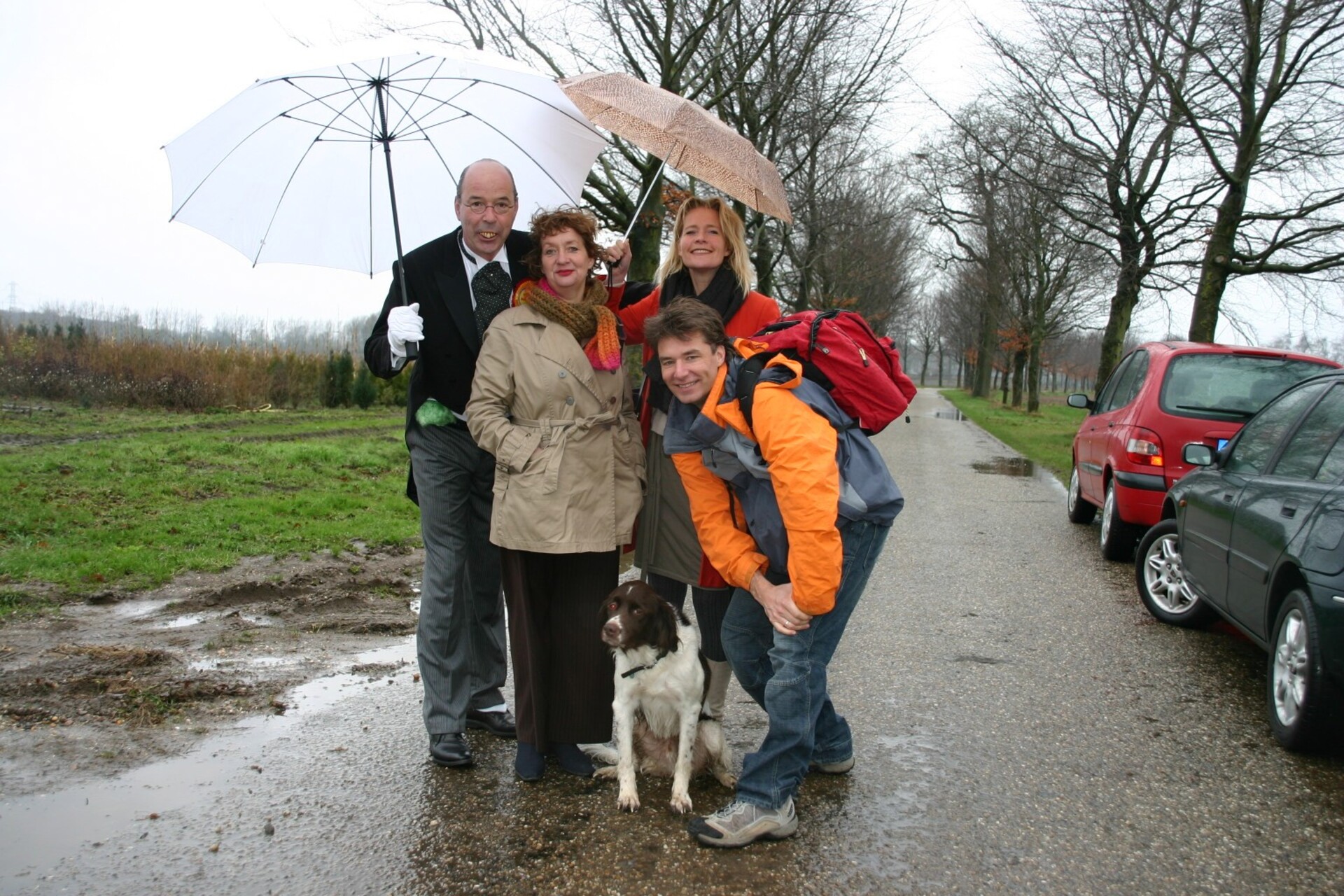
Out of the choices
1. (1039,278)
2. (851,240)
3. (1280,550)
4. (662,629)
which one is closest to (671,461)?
(662,629)

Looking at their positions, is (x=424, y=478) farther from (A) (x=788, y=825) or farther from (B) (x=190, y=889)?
(A) (x=788, y=825)

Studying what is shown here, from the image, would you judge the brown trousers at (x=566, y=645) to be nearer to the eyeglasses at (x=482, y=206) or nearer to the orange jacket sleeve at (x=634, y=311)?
the orange jacket sleeve at (x=634, y=311)

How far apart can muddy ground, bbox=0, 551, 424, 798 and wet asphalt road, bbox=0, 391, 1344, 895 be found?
0.22m

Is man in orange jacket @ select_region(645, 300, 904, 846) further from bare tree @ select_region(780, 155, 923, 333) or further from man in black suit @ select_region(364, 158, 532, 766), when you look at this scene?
bare tree @ select_region(780, 155, 923, 333)

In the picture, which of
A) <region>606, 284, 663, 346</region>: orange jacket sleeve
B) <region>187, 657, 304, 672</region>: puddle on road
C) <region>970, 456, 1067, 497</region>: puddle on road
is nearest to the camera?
<region>606, 284, 663, 346</region>: orange jacket sleeve

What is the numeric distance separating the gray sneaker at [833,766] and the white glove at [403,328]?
221 centimetres

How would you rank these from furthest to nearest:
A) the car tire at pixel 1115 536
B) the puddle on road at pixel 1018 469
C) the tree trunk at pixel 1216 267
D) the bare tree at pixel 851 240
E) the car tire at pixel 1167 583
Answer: the bare tree at pixel 851 240 < the tree trunk at pixel 1216 267 < the puddle on road at pixel 1018 469 < the car tire at pixel 1115 536 < the car tire at pixel 1167 583

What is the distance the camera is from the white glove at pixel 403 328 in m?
3.70

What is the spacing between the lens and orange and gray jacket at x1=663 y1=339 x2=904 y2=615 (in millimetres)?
2986

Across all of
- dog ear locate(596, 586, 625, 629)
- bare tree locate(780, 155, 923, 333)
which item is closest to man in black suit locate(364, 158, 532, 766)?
dog ear locate(596, 586, 625, 629)

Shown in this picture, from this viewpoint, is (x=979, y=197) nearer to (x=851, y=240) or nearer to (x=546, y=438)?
(x=851, y=240)

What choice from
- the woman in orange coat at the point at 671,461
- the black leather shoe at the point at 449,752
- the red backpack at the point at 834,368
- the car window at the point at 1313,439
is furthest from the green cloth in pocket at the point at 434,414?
the car window at the point at 1313,439

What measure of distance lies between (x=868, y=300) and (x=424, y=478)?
35.1 metres

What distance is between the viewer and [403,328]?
12.2ft
